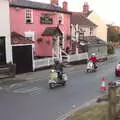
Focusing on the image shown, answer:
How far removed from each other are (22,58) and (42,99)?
45.0 ft

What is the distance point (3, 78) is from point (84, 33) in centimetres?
3170

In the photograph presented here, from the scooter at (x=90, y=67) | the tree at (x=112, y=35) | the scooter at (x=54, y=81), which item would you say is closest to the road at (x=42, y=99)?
the scooter at (x=54, y=81)

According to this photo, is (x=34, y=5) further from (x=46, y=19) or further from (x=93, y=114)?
(x=93, y=114)

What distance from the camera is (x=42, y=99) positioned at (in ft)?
63.6

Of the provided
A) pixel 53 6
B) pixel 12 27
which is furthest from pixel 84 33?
pixel 12 27

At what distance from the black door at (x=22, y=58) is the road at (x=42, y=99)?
19.4 feet

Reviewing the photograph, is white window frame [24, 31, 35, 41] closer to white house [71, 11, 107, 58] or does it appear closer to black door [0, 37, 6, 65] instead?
white house [71, 11, 107, 58]

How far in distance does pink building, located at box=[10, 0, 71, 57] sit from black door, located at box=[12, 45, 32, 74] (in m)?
4.19

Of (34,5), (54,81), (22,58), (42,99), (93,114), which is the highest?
(34,5)

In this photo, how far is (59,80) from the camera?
23.9 m

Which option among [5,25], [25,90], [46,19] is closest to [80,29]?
[46,19]

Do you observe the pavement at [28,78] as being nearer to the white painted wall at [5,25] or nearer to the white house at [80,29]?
the white painted wall at [5,25]

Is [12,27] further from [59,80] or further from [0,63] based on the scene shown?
[59,80]

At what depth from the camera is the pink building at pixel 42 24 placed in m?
37.5
